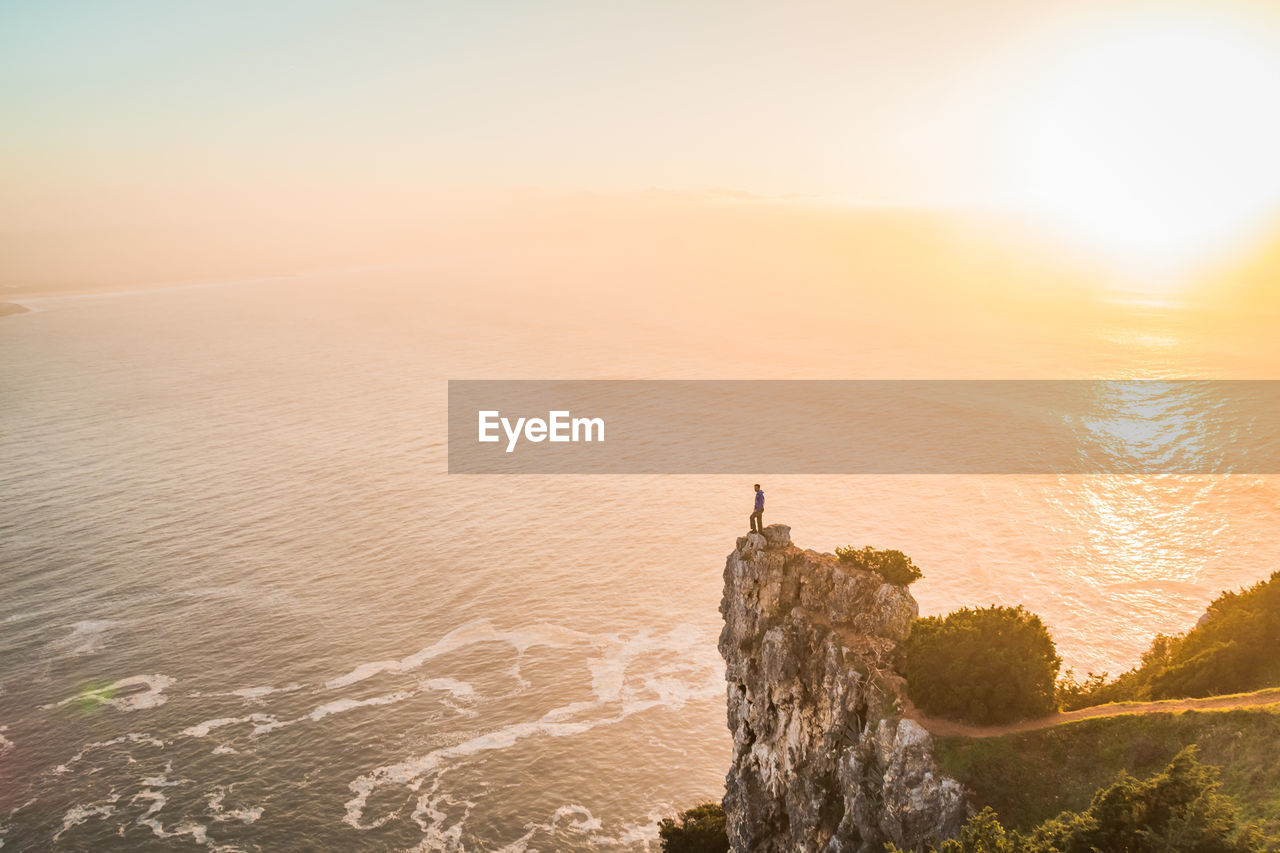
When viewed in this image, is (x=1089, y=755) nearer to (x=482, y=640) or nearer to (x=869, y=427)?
(x=482, y=640)

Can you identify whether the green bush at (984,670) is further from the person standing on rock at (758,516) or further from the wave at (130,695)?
the wave at (130,695)

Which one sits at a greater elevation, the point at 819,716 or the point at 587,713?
the point at 819,716

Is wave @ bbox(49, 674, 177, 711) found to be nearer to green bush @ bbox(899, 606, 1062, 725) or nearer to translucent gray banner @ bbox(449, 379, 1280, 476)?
translucent gray banner @ bbox(449, 379, 1280, 476)

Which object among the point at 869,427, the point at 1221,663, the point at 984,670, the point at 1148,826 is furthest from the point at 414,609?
the point at 869,427

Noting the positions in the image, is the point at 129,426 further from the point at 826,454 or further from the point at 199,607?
the point at 826,454

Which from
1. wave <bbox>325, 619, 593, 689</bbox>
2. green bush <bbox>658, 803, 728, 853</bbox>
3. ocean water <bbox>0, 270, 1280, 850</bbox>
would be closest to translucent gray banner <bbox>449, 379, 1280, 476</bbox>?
ocean water <bbox>0, 270, 1280, 850</bbox>

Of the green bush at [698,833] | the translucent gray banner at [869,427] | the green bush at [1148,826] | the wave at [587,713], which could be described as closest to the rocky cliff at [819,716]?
the green bush at [1148,826]
